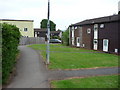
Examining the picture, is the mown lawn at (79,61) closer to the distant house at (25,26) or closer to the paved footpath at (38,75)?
the paved footpath at (38,75)

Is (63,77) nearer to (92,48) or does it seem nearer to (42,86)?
(42,86)

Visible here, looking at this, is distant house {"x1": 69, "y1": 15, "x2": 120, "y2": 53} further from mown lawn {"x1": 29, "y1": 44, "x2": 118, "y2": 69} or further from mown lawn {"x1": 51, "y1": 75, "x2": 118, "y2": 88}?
mown lawn {"x1": 51, "y1": 75, "x2": 118, "y2": 88}

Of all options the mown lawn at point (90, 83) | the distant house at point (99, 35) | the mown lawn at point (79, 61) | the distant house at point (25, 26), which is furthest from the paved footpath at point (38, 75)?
the distant house at point (25, 26)

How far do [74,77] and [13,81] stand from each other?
3578 mm

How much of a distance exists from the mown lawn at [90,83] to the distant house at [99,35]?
565 inches

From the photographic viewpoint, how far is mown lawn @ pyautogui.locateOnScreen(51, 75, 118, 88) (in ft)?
27.2

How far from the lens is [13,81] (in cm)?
918

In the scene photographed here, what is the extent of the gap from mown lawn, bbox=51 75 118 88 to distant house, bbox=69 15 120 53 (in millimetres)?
14359

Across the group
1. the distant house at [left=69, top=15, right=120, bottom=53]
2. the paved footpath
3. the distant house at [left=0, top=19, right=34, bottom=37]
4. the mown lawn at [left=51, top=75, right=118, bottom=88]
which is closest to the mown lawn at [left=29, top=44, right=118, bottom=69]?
the paved footpath

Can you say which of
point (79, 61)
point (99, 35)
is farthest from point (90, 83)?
point (99, 35)

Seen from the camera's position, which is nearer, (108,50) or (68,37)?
(108,50)

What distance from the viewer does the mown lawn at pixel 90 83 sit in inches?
326

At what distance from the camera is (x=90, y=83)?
8.69m

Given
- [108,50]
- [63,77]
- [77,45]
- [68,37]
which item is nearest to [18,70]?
[63,77]
